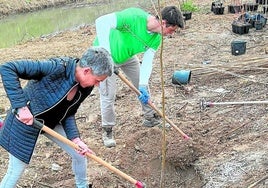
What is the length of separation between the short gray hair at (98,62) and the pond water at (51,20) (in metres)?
9.27

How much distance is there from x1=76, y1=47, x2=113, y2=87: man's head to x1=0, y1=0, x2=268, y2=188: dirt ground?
38 centimetres

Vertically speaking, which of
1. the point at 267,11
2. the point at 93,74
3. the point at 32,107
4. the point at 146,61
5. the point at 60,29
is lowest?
the point at 60,29

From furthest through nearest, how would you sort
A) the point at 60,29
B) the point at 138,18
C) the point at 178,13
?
the point at 60,29, the point at 138,18, the point at 178,13

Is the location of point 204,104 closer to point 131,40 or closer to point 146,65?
point 146,65

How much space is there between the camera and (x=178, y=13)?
3869mm

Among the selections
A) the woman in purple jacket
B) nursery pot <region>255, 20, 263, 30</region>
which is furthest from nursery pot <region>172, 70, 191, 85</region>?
nursery pot <region>255, 20, 263, 30</region>

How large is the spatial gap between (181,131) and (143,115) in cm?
87

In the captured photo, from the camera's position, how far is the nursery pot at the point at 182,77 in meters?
6.32

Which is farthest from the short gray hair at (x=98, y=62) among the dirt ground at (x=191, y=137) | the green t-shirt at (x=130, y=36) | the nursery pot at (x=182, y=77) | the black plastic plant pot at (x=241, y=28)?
the black plastic plant pot at (x=241, y=28)

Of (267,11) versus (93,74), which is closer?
(93,74)

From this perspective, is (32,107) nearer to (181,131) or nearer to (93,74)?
(93,74)

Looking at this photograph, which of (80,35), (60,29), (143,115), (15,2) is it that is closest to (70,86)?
(143,115)

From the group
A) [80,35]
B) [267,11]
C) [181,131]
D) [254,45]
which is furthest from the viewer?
[80,35]

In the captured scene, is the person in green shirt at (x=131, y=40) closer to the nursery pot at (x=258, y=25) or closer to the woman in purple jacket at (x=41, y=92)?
the woman in purple jacket at (x=41, y=92)
